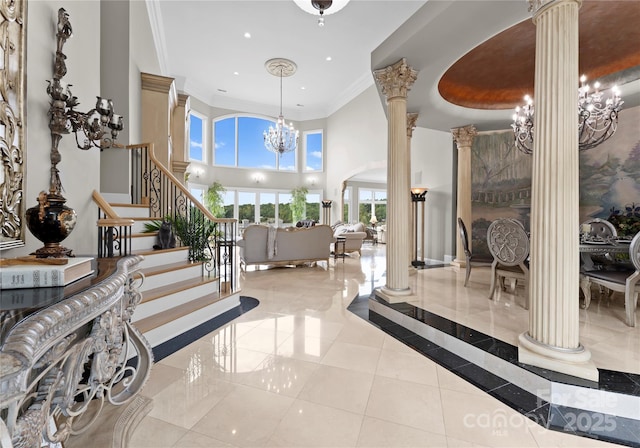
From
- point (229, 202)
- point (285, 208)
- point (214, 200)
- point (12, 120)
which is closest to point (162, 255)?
point (12, 120)

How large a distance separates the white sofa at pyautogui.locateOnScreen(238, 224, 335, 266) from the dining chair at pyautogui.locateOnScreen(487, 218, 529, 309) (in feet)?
12.4

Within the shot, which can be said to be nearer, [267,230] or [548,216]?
[548,216]

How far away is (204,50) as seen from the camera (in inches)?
310

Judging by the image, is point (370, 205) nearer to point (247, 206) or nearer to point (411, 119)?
point (247, 206)

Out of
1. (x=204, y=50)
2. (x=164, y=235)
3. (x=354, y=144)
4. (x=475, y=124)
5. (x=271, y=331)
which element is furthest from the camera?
(x=354, y=144)

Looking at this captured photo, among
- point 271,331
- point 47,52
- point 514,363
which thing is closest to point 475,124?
point 514,363

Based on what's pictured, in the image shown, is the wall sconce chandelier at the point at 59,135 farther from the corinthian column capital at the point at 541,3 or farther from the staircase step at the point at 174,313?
the corinthian column capital at the point at 541,3

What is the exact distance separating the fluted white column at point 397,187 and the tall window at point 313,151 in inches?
377

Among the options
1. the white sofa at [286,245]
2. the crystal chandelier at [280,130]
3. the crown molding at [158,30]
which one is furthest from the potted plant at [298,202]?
the crown molding at [158,30]

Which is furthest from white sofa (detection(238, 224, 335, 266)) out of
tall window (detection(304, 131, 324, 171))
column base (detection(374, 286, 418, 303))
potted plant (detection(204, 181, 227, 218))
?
tall window (detection(304, 131, 324, 171))

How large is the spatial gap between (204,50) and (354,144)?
5.80 metres

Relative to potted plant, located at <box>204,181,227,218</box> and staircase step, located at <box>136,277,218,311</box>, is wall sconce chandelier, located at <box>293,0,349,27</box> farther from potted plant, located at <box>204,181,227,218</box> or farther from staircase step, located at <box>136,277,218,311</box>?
potted plant, located at <box>204,181,227,218</box>

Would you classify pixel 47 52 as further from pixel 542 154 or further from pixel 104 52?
pixel 542 154

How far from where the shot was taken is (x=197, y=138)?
38.5 feet
